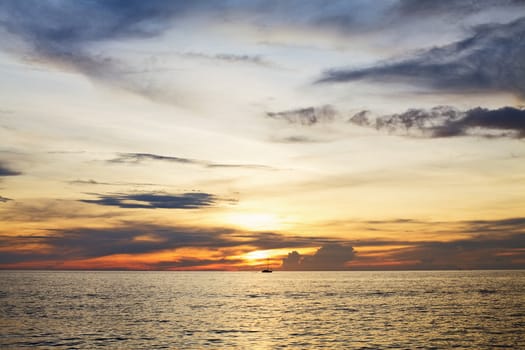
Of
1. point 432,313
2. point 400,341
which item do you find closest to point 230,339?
point 400,341

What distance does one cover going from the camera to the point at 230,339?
2849 inches

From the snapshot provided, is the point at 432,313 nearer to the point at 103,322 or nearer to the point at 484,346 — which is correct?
the point at 484,346

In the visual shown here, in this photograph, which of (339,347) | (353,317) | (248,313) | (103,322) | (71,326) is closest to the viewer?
(339,347)

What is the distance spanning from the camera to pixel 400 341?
230 ft

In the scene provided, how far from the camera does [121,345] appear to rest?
2680 inches

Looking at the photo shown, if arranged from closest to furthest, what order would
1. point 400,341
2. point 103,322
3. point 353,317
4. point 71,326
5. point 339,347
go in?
point 339,347 → point 400,341 → point 71,326 → point 103,322 → point 353,317

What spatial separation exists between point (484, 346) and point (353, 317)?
34.2m

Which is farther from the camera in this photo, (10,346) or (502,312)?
(502,312)

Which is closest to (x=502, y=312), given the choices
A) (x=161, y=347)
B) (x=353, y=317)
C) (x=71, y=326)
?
(x=353, y=317)

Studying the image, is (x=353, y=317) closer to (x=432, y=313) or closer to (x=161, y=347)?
(x=432, y=313)

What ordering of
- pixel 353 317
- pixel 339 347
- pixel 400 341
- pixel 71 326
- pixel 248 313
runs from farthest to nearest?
pixel 248 313
pixel 353 317
pixel 71 326
pixel 400 341
pixel 339 347

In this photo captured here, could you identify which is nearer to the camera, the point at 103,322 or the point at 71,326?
the point at 71,326

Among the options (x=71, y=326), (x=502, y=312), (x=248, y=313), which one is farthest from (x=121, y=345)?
(x=502, y=312)

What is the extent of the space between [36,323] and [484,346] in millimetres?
69793
